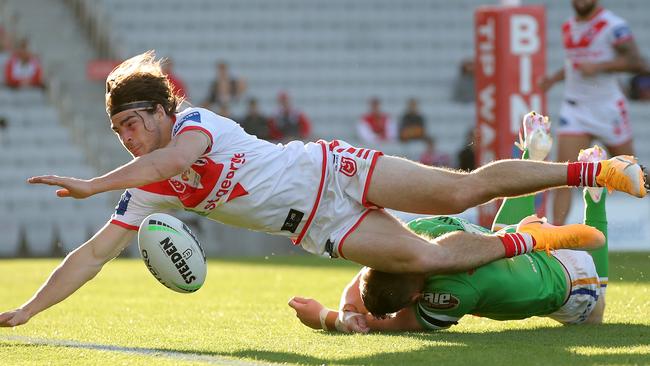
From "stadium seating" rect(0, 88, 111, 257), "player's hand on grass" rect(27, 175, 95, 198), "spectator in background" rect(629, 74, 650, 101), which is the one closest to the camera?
"player's hand on grass" rect(27, 175, 95, 198)

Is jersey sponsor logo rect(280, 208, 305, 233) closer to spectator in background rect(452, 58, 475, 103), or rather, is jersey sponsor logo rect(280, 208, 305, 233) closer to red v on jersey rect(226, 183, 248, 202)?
red v on jersey rect(226, 183, 248, 202)

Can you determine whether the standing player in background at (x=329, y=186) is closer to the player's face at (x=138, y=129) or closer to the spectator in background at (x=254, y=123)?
the player's face at (x=138, y=129)

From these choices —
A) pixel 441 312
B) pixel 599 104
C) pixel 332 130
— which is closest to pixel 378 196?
pixel 441 312

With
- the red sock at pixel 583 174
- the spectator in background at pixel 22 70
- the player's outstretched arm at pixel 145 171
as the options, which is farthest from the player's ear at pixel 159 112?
the spectator in background at pixel 22 70

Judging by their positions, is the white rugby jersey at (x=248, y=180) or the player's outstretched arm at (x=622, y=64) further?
the player's outstretched arm at (x=622, y=64)

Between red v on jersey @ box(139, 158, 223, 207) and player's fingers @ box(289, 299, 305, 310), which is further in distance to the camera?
player's fingers @ box(289, 299, 305, 310)

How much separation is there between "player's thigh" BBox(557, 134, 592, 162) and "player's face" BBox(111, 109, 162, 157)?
209 inches

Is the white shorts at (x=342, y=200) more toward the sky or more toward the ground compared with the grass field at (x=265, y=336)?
more toward the sky

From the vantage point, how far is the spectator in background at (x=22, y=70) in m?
18.4

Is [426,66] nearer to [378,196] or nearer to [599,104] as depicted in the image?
[599,104]

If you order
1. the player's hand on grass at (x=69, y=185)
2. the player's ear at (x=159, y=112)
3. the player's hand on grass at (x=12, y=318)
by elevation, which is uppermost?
the player's ear at (x=159, y=112)

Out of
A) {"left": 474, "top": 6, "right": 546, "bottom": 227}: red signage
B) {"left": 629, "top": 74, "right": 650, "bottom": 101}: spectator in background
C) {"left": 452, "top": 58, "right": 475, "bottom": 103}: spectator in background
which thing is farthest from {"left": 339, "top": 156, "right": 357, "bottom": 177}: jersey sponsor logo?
{"left": 629, "top": 74, "right": 650, "bottom": 101}: spectator in background

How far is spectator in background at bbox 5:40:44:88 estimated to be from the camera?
60.2 feet

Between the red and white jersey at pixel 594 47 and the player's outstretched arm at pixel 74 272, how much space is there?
5725 millimetres
